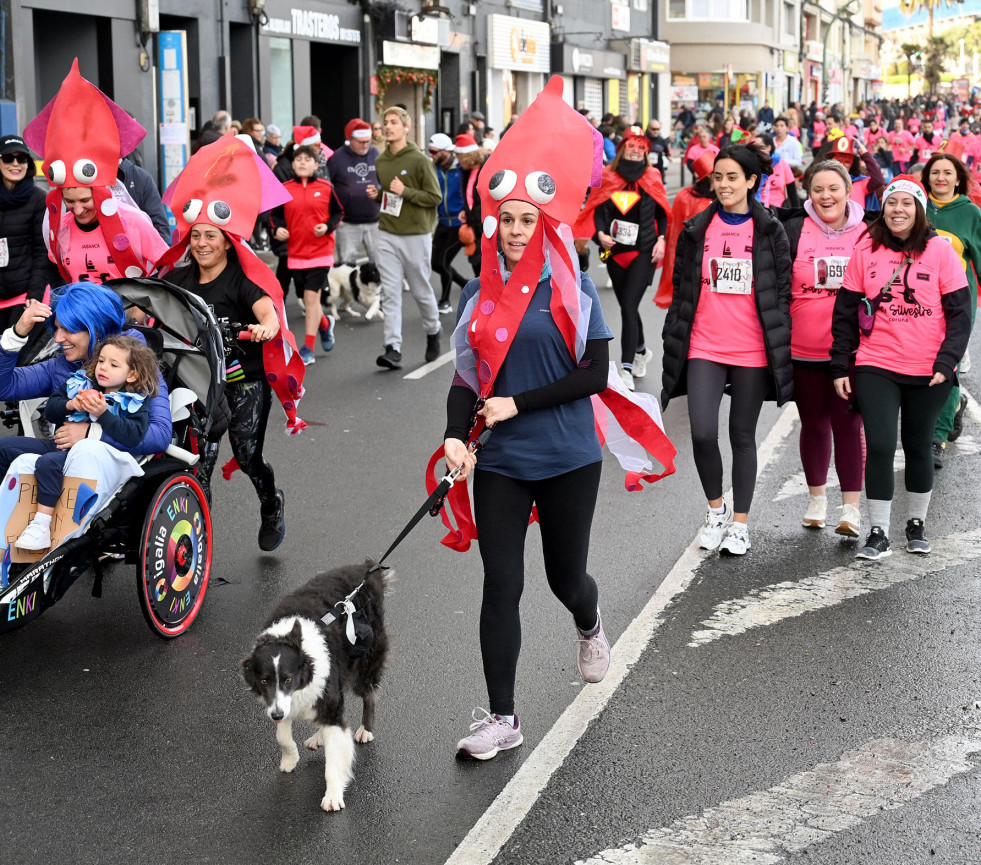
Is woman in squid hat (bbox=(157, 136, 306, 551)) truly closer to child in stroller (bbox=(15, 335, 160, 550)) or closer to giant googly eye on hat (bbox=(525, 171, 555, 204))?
child in stroller (bbox=(15, 335, 160, 550))

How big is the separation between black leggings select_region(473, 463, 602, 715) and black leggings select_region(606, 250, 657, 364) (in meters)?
6.59

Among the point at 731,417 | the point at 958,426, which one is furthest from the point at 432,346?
the point at 731,417

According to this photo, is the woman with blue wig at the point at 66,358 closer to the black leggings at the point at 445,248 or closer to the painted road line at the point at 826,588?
the painted road line at the point at 826,588

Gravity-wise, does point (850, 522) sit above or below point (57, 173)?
below

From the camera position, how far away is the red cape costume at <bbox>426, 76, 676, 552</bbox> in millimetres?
4426

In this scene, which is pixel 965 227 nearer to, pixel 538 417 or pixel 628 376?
pixel 628 376

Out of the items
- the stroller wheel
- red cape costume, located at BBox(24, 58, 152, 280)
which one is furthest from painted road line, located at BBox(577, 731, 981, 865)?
red cape costume, located at BBox(24, 58, 152, 280)

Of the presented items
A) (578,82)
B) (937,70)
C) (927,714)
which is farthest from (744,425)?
(937,70)

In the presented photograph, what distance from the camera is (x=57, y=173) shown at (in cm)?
722

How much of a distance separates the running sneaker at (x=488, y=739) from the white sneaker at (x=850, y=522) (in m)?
3.09

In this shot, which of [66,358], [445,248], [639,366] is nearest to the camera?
[66,358]

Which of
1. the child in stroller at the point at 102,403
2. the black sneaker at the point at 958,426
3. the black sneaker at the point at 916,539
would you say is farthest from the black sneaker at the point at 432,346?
the child in stroller at the point at 102,403

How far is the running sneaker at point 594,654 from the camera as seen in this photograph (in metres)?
4.88

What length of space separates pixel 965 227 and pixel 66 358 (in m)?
5.13
